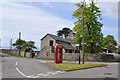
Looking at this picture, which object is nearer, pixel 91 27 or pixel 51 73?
pixel 51 73

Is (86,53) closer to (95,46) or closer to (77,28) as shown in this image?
(95,46)

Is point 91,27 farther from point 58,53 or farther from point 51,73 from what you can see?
point 51,73

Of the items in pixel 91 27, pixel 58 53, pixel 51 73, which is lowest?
pixel 51 73

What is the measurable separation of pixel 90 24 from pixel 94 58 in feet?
24.2

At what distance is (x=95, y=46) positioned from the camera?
32781 mm

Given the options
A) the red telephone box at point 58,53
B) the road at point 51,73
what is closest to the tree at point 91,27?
the red telephone box at point 58,53

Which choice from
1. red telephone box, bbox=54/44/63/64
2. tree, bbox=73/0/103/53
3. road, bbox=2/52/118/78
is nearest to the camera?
road, bbox=2/52/118/78

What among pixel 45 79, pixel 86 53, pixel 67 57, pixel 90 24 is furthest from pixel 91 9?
pixel 45 79

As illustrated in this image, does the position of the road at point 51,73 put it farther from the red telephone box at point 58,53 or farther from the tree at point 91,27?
the tree at point 91,27

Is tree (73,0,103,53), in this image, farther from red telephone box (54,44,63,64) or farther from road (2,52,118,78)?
road (2,52,118,78)

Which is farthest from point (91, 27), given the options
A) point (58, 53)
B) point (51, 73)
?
point (51, 73)

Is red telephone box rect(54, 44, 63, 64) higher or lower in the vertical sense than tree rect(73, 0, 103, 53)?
lower

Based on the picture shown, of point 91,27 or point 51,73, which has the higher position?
point 91,27

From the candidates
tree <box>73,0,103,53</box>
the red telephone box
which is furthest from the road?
tree <box>73,0,103,53</box>
